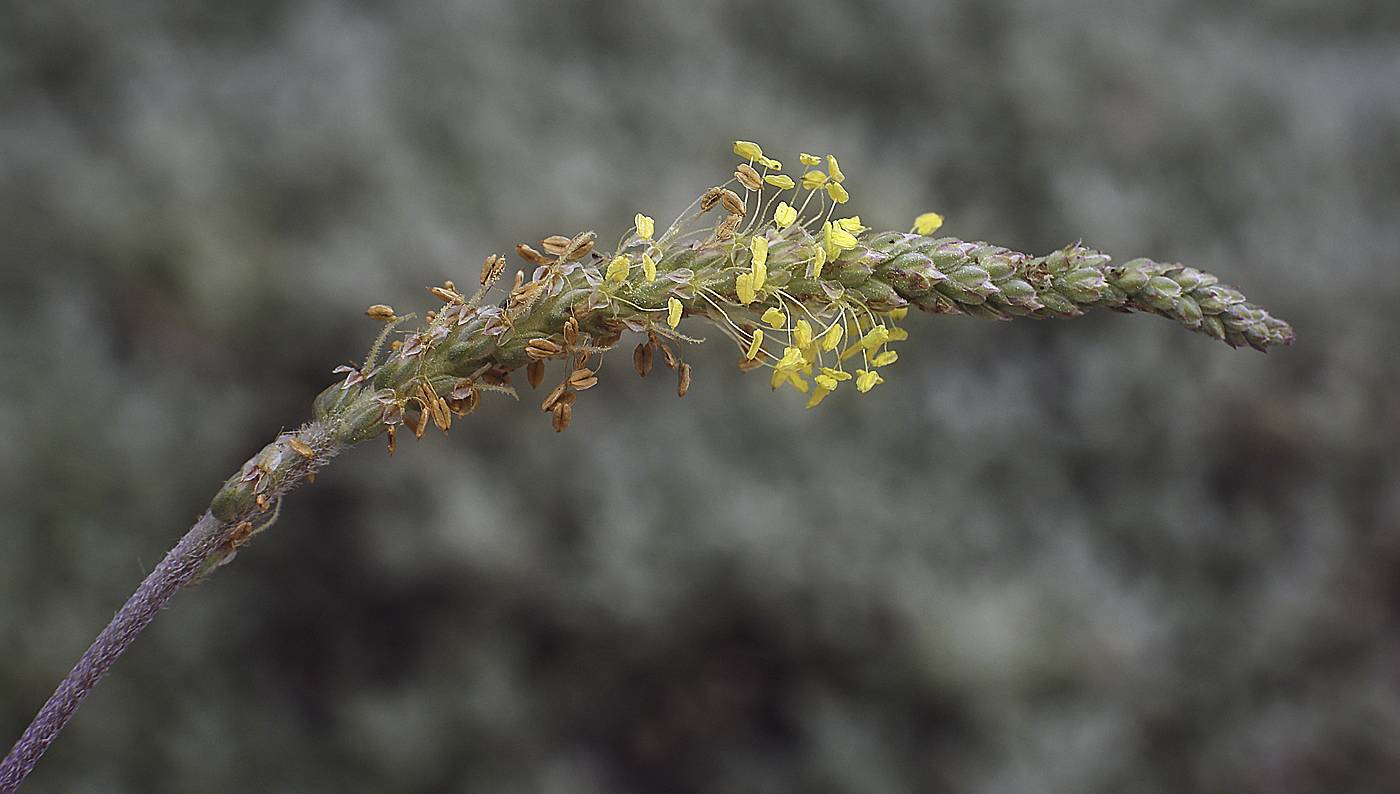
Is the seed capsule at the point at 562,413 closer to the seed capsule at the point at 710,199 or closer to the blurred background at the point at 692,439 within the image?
the seed capsule at the point at 710,199

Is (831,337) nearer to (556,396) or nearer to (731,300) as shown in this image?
(731,300)

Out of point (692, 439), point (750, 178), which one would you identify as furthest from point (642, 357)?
point (692, 439)

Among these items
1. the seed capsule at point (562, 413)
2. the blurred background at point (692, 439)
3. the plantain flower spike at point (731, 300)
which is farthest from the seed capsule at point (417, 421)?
the blurred background at point (692, 439)

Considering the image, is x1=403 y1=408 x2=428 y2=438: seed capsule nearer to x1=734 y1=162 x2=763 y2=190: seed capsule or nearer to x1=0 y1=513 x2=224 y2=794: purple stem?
x1=0 y1=513 x2=224 y2=794: purple stem

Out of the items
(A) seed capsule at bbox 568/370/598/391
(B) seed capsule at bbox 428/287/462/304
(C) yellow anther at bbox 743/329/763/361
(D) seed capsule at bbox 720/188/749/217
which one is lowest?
(C) yellow anther at bbox 743/329/763/361

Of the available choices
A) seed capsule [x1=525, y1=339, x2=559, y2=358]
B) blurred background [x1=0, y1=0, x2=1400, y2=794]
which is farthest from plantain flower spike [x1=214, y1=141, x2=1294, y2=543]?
blurred background [x1=0, y1=0, x2=1400, y2=794]

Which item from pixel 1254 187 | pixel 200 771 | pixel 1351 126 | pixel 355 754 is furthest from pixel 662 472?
pixel 1351 126
